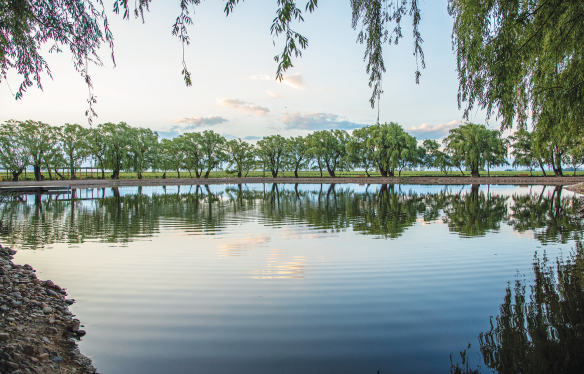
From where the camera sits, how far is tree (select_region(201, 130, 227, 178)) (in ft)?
216

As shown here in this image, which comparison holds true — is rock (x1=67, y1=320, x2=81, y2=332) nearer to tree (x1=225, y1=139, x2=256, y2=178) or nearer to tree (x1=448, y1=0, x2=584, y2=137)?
tree (x1=448, y1=0, x2=584, y2=137)

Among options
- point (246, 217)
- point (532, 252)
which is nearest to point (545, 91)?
point (532, 252)

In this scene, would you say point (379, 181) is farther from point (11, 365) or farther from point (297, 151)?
point (11, 365)

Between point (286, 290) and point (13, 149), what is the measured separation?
59819 millimetres

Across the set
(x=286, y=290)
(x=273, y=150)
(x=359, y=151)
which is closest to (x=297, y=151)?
(x=273, y=150)

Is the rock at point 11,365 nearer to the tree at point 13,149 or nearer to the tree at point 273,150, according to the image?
the tree at point 13,149

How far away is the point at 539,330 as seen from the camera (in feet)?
13.5

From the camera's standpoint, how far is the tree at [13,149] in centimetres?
4812

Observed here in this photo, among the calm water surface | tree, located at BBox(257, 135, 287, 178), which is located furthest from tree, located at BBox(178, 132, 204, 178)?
the calm water surface

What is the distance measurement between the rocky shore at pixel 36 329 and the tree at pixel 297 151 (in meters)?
64.6

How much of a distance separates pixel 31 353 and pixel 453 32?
7130 millimetres

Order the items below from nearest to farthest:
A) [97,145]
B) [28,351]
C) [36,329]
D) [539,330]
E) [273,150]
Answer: [28,351], [36,329], [539,330], [97,145], [273,150]

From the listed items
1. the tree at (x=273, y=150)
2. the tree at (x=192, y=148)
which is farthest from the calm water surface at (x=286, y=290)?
the tree at (x=273, y=150)

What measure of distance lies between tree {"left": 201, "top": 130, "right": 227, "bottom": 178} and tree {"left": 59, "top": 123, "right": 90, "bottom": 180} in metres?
19.8
